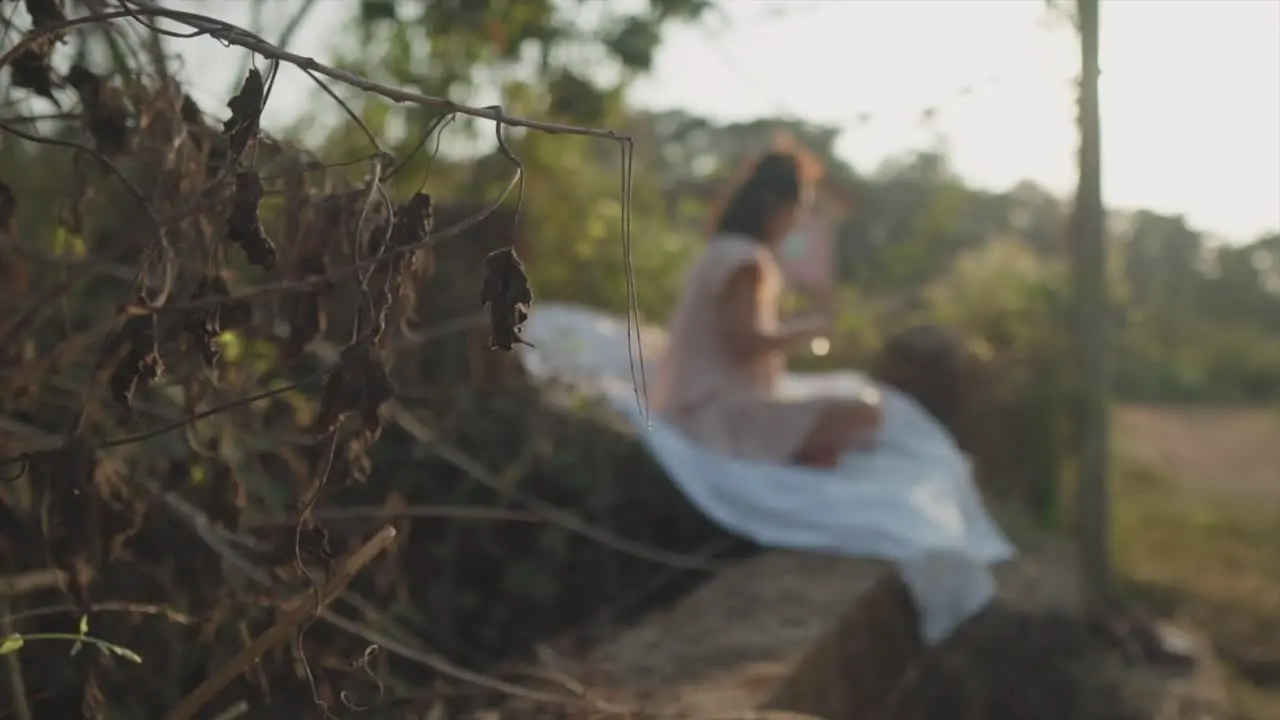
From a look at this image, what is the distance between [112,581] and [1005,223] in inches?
322

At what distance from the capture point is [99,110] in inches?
55.7

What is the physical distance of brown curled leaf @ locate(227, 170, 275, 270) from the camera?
3.39 feet

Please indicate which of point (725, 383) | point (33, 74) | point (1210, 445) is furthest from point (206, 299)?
point (1210, 445)

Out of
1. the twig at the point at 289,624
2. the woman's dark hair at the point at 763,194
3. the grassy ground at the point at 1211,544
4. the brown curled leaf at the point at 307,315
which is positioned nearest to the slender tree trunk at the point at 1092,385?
the grassy ground at the point at 1211,544

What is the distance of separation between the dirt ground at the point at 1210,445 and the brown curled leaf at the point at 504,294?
7.17 meters

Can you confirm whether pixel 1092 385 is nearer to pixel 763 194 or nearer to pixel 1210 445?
pixel 763 194

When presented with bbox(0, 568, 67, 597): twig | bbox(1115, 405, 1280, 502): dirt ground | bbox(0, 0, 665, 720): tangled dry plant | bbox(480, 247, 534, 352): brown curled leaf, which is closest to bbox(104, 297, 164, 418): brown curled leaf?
bbox(0, 0, 665, 720): tangled dry plant

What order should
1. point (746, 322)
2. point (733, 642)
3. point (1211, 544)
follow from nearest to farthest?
point (733, 642) < point (746, 322) < point (1211, 544)

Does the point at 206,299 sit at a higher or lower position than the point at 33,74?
lower

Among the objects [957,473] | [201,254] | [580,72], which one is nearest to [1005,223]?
[957,473]

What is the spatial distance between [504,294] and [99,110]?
28.5 inches

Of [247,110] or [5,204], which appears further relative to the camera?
[5,204]

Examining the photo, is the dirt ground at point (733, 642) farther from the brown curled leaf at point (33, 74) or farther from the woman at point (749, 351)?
the brown curled leaf at point (33, 74)

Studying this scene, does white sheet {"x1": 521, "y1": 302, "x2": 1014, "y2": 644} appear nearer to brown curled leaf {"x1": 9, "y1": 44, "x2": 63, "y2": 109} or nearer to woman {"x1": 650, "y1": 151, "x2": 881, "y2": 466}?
woman {"x1": 650, "y1": 151, "x2": 881, "y2": 466}
